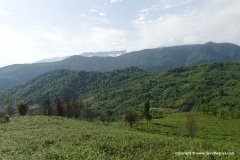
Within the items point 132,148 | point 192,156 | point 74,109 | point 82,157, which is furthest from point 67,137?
point 74,109

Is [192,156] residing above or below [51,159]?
below

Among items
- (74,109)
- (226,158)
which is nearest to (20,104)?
(74,109)

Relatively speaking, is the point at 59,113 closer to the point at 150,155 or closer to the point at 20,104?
the point at 20,104

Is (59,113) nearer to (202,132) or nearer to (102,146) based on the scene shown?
(202,132)

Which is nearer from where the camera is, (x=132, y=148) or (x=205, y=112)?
(x=132, y=148)

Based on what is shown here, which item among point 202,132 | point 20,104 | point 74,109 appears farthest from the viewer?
point 74,109

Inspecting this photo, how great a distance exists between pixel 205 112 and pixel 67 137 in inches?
6265

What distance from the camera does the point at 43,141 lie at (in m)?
41.6

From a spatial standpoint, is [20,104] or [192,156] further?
[20,104]

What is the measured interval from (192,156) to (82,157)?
1400cm

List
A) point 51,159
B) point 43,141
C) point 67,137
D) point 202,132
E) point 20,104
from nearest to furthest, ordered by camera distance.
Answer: point 51,159 → point 43,141 → point 67,137 → point 202,132 → point 20,104

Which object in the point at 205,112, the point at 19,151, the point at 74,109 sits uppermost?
the point at 19,151

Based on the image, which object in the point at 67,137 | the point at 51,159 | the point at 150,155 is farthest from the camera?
the point at 67,137

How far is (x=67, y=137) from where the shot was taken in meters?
45.8
